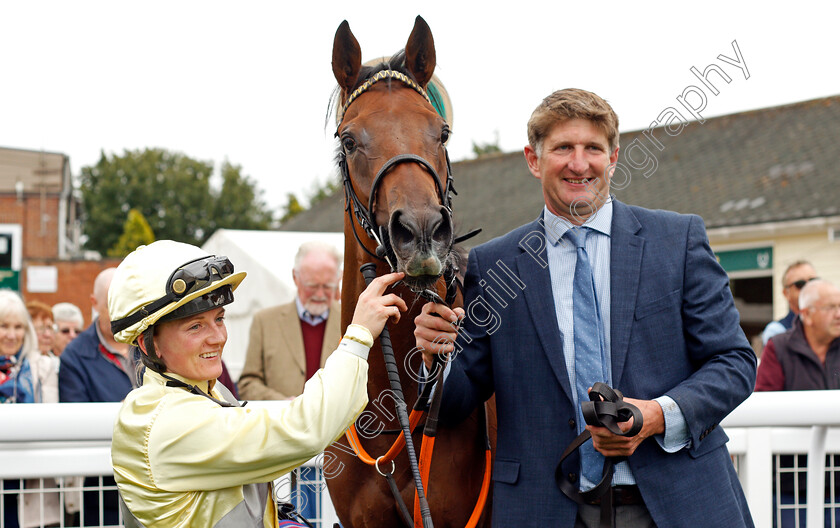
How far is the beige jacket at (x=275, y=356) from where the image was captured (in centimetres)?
550

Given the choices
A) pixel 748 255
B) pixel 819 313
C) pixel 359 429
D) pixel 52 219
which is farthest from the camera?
pixel 52 219

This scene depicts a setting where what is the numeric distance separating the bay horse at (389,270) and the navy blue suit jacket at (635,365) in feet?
0.72

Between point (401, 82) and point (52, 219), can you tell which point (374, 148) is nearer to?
point (401, 82)

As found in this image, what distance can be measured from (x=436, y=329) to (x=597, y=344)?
1.56 ft

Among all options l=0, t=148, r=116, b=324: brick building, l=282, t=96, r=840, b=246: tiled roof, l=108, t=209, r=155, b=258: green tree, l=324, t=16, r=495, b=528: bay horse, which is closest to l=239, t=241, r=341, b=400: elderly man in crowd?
l=324, t=16, r=495, b=528: bay horse

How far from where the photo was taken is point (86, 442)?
9.69ft

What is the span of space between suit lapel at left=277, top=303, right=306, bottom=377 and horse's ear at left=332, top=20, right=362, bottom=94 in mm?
2961

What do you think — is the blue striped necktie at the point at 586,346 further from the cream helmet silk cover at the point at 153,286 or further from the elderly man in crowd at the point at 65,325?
the elderly man in crowd at the point at 65,325

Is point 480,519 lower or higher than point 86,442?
lower

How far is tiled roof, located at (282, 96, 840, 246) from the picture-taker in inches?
646

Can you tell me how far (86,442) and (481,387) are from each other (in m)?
1.51

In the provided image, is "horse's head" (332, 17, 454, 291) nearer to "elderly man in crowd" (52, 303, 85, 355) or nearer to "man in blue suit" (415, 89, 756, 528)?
"man in blue suit" (415, 89, 756, 528)

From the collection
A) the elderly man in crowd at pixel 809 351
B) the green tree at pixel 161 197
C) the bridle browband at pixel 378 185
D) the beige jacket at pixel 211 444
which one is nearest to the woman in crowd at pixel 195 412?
the beige jacket at pixel 211 444

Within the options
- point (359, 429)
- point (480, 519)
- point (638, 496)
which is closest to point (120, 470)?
point (359, 429)
